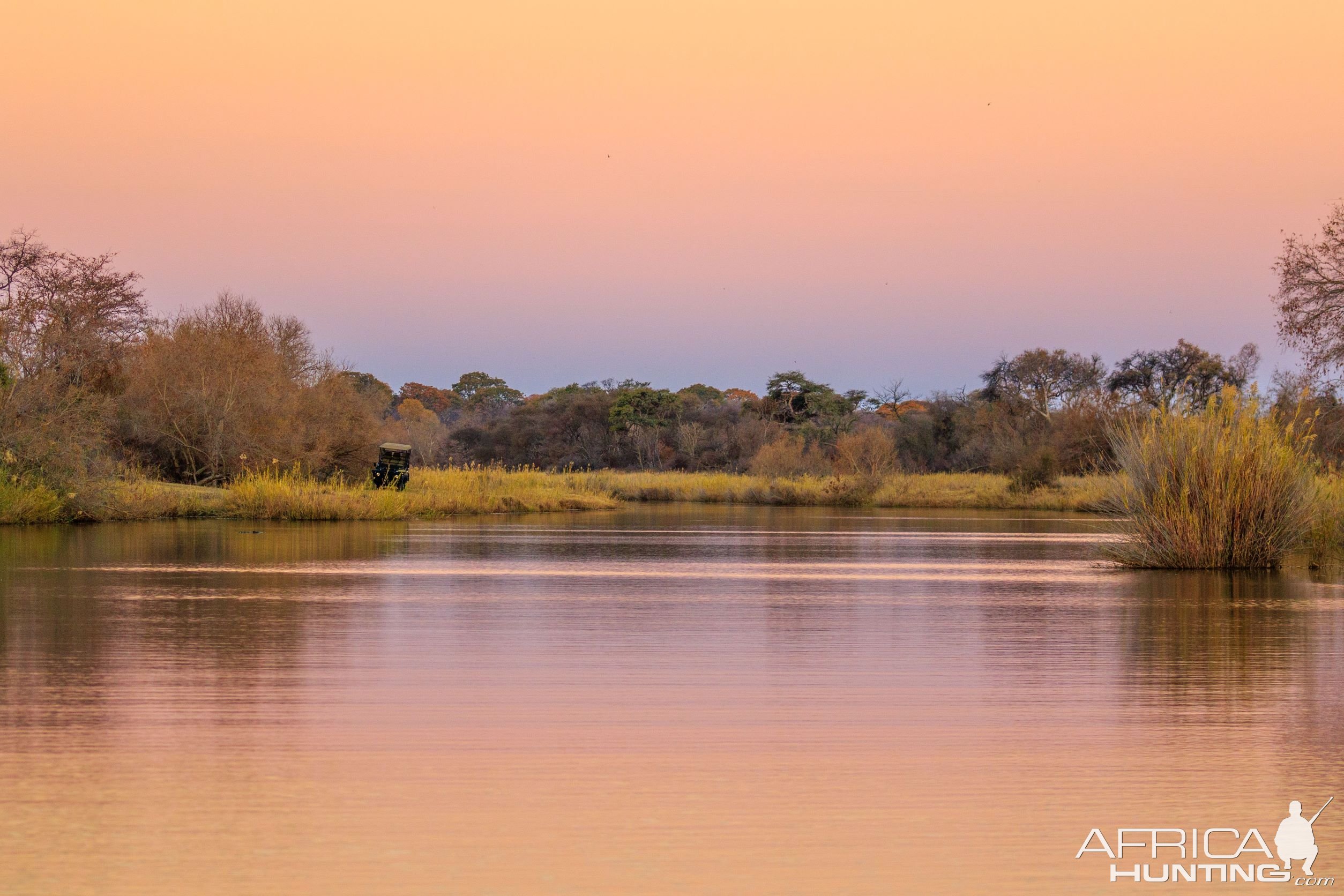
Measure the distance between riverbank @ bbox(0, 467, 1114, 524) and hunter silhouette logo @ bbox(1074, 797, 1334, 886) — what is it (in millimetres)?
9945

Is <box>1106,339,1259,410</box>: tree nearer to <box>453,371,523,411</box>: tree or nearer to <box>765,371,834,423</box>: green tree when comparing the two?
<box>765,371,834,423</box>: green tree

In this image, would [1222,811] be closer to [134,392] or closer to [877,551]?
[877,551]

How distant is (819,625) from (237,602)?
3837mm

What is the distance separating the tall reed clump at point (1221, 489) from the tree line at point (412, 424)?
47 cm

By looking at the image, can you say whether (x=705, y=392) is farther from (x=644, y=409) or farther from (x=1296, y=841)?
(x=1296, y=841)

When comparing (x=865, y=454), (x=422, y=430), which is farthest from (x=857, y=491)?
(x=422, y=430)

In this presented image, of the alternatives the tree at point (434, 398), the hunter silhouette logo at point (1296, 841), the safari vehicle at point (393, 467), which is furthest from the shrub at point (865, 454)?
the tree at point (434, 398)

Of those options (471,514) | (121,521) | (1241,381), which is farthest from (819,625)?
(1241,381)

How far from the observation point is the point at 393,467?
26516 mm

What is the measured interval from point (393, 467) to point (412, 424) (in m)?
41.3

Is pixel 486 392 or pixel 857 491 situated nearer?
pixel 857 491

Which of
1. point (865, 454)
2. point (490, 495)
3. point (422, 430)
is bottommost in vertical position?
point (490, 495)

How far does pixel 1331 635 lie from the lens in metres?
6.92

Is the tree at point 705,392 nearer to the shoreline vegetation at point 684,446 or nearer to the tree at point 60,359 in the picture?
the shoreline vegetation at point 684,446
